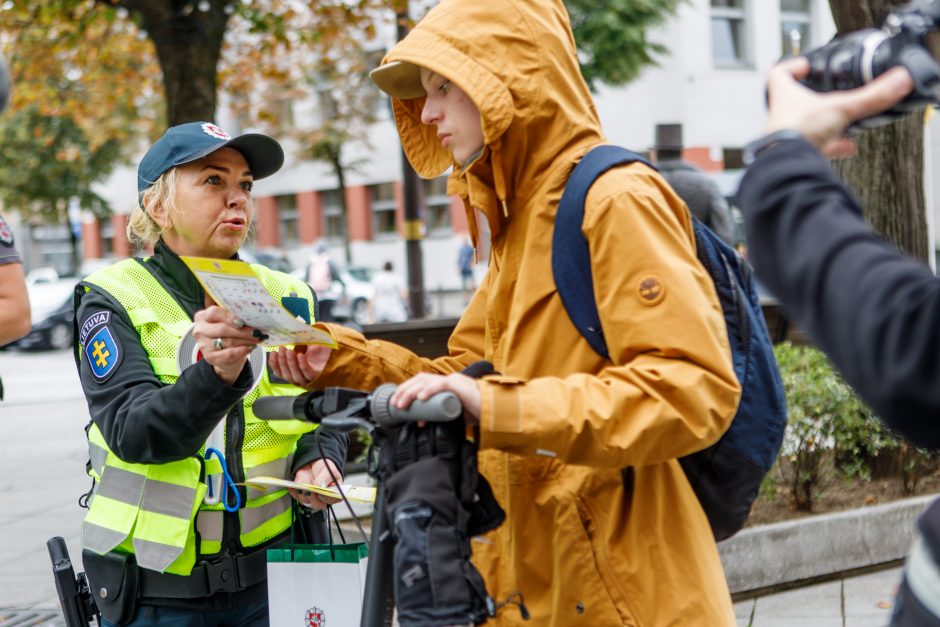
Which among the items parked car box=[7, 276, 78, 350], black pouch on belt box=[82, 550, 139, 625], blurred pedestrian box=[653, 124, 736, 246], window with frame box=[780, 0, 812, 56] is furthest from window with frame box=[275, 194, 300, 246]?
black pouch on belt box=[82, 550, 139, 625]

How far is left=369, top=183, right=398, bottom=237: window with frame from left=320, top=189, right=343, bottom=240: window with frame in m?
1.63

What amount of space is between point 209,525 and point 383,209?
33.0 meters

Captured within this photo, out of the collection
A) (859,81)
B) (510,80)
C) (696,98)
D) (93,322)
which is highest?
(696,98)

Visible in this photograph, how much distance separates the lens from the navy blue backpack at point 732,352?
2.12m

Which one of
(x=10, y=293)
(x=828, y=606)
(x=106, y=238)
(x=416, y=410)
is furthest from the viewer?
(x=106, y=238)

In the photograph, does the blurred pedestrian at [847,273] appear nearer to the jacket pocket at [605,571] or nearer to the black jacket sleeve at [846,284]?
the black jacket sleeve at [846,284]

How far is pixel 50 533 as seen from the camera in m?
7.30

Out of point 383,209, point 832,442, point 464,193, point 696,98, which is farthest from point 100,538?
point 383,209

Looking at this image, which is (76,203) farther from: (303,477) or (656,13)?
(303,477)

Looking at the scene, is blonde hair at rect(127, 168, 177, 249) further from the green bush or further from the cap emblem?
the green bush

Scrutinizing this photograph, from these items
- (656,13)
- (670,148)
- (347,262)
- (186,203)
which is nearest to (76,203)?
(347,262)

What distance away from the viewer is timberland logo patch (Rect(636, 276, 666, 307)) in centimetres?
197

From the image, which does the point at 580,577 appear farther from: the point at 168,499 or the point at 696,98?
the point at 696,98

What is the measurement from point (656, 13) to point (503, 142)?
56.7 ft
